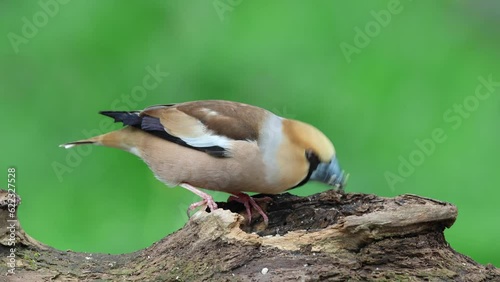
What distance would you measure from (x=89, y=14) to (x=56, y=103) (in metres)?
0.90

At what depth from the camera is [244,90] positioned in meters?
6.78

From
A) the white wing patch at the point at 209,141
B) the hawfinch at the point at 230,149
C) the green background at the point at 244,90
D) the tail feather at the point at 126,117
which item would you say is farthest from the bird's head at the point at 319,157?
the green background at the point at 244,90

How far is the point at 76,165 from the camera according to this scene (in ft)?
20.6

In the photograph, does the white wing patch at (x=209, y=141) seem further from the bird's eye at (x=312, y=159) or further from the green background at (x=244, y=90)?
the green background at (x=244, y=90)

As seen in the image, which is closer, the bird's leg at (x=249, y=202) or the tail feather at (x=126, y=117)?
the bird's leg at (x=249, y=202)

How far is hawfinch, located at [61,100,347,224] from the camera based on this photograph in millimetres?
4602

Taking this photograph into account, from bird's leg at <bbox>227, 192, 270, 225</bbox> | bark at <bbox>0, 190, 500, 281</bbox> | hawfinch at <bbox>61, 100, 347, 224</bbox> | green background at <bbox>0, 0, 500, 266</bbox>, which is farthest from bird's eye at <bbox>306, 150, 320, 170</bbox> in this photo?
green background at <bbox>0, 0, 500, 266</bbox>

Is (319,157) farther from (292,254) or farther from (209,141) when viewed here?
(292,254)

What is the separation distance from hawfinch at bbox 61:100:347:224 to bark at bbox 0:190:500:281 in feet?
2.80

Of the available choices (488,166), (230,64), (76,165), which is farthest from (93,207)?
(488,166)

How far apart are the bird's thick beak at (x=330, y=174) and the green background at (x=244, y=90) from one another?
1.37 m

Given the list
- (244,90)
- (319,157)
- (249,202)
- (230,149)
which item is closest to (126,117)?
(230,149)

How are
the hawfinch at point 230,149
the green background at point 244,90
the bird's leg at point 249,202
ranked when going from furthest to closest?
the green background at point 244,90 → the hawfinch at point 230,149 → the bird's leg at point 249,202

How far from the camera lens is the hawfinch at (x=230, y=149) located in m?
4.60
